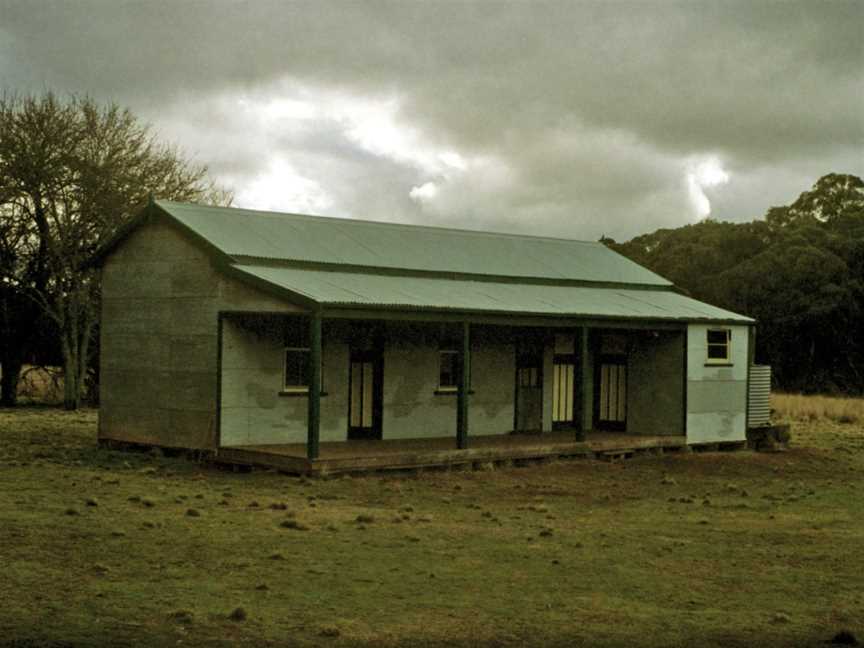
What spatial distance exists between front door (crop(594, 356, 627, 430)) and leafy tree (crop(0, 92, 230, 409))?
15.7m

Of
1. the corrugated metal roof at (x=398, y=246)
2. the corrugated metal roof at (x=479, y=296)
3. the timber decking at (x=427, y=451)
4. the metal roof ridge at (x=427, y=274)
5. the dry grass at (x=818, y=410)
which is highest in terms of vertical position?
the corrugated metal roof at (x=398, y=246)

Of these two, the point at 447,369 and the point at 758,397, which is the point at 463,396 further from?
the point at 758,397

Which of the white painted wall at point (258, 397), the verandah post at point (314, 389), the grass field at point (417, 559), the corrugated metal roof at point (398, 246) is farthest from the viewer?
the corrugated metal roof at point (398, 246)

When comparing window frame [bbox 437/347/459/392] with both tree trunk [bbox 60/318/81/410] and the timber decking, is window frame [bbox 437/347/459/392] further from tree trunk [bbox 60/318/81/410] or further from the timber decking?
tree trunk [bbox 60/318/81/410]

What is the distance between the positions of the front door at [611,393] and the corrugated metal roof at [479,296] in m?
1.55

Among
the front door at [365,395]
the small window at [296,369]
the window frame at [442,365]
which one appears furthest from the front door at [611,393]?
the small window at [296,369]

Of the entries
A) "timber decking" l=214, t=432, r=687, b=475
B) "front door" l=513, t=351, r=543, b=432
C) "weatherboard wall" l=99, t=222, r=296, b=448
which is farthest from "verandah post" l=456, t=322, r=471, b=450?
"front door" l=513, t=351, r=543, b=432

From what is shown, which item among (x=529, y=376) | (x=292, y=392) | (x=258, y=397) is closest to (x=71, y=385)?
(x=529, y=376)

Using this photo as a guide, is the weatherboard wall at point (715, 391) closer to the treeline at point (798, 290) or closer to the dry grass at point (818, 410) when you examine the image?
the dry grass at point (818, 410)

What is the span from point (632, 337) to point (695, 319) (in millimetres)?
1786

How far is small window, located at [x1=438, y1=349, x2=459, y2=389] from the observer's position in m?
24.4

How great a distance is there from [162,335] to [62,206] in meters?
14.7

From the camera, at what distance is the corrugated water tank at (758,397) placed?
90.1ft

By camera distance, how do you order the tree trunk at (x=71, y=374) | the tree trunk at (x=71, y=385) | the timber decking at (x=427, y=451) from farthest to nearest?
the tree trunk at (x=71, y=385)
the tree trunk at (x=71, y=374)
the timber decking at (x=427, y=451)
